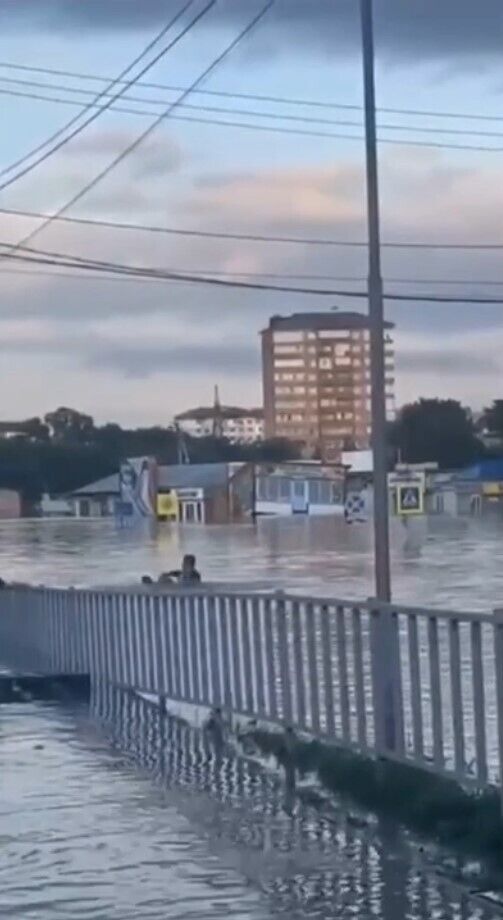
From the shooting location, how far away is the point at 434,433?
215 feet

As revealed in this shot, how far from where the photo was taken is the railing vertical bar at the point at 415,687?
11.0m

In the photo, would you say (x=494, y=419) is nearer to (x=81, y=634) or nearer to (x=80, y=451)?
(x=80, y=451)

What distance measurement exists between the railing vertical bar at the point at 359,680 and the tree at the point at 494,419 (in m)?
51.0

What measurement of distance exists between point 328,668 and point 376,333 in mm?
2244

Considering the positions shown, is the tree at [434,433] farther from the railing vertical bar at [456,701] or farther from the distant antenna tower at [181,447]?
the railing vertical bar at [456,701]

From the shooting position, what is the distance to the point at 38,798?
1211 centimetres

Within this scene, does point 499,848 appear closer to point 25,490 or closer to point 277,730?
point 277,730

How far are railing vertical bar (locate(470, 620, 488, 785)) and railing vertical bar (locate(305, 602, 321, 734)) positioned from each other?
7.95ft

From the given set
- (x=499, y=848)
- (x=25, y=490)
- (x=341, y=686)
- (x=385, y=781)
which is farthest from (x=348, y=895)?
(x=25, y=490)

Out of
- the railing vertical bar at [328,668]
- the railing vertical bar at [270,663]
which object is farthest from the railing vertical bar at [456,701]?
the railing vertical bar at [270,663]

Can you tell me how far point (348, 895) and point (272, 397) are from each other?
144ft

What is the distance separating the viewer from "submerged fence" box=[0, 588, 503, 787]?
10.5 metres

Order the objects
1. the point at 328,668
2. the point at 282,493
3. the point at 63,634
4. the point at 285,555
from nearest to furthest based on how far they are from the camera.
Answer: the point at 328,668, the point at 63,634, the point at 285,555, the point at 282,493

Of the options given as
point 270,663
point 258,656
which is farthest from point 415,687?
point 258,656
